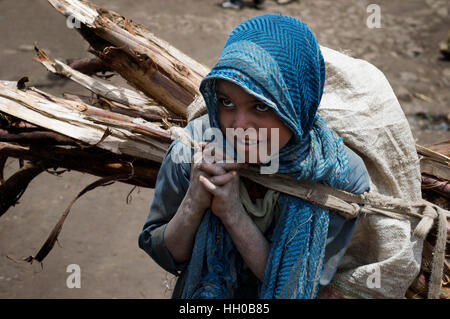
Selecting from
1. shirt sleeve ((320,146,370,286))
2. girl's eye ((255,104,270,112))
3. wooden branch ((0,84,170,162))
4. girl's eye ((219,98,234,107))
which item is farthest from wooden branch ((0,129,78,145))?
shirt sleeve ((320,146,370,286))

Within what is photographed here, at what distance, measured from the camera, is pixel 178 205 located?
1.53 m

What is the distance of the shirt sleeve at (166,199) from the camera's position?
1.46 meters

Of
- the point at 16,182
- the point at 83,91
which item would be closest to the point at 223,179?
the point at 16,182

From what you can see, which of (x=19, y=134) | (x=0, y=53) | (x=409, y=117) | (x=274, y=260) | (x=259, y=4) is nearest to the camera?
(x=274, y=260)

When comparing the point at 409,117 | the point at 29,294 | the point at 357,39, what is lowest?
the point at 29,294

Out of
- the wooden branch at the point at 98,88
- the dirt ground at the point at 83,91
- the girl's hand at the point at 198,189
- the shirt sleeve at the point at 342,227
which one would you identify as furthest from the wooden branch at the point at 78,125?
the shirt sleeve at the point at 342,227

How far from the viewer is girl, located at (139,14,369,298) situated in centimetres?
124

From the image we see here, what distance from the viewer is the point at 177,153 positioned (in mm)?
1451

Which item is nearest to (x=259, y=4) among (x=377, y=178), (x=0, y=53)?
(x=0, y=53)

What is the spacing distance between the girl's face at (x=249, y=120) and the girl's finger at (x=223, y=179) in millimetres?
70

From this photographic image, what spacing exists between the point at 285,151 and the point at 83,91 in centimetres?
421

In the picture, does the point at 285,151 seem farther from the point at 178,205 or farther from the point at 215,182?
the point at 178,205

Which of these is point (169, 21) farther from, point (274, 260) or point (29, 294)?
point (274, 260)
